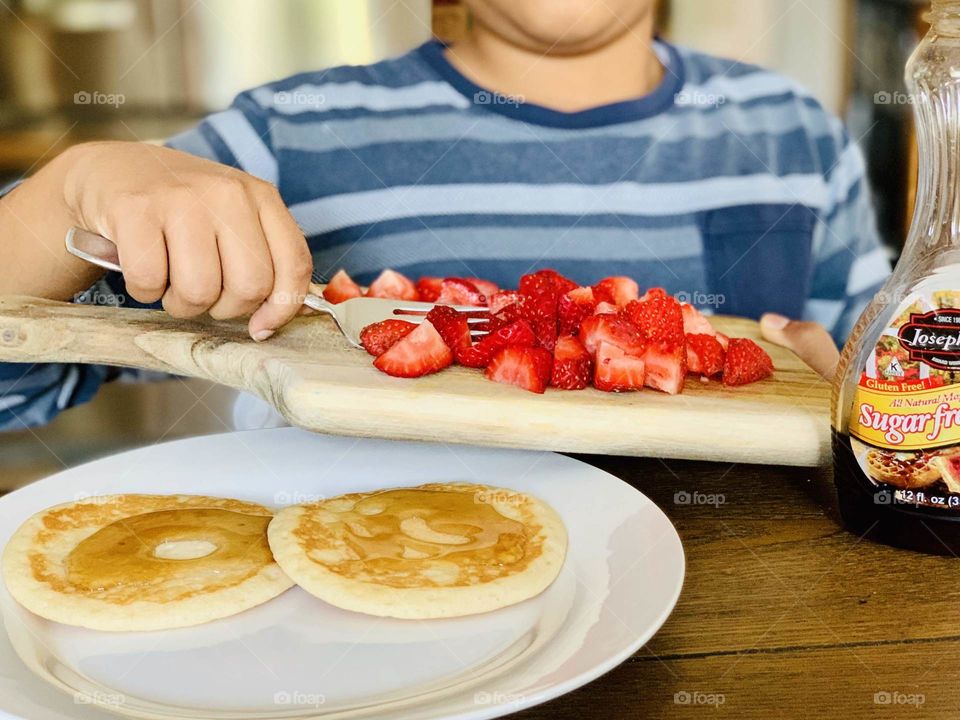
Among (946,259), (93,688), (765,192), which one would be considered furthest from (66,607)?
(765,192)

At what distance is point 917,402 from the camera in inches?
30.9

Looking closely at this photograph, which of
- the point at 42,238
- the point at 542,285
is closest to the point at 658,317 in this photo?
the point at 542,285

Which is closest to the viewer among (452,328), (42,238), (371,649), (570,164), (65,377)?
(371,649)

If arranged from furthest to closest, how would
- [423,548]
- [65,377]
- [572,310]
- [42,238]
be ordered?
[65,377] < [42,238] < [572,310] < [423,548]

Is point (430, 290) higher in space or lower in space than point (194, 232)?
lower

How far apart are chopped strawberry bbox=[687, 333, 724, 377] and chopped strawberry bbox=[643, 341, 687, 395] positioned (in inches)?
2.1

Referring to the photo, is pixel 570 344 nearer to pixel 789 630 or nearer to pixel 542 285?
pixel 542 285

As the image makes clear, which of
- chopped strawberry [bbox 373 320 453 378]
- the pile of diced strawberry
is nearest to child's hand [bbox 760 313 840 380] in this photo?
the pile of diced strawberry

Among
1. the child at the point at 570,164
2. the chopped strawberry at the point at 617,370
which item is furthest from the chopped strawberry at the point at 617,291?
the child at the point at 570,164

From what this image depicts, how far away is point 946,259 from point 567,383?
14.4 inches

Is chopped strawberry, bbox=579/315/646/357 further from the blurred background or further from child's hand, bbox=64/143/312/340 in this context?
the blurred background

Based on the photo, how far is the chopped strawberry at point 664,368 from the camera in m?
0.96

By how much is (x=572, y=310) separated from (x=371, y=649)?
55 centimetres

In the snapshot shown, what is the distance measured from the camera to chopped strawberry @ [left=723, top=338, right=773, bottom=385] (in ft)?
3.35
